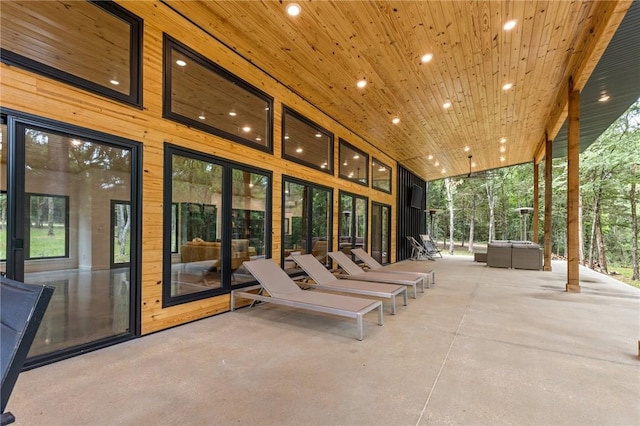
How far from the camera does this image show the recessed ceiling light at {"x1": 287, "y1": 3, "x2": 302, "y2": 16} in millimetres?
3555

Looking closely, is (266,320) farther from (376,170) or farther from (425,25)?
(376,170)

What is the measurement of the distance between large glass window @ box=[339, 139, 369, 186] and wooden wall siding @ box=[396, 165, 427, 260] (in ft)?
11.1

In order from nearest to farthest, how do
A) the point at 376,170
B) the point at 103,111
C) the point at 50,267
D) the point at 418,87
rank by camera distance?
the point at 103,111, the point at 418,87, the point at 50,267, the point at 376,170

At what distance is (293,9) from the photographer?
11.9 ft

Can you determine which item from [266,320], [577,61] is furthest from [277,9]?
[577,61]

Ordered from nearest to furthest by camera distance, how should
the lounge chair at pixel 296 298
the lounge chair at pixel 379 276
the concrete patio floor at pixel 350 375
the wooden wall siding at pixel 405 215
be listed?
the concrete patio floor at pixel 350 375 < the lounge chair at pixel 296 298 < the lounge chair at pixel 379 276 < the wooden wall siding at pixel 405 215

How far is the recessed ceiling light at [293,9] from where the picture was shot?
3.55 m

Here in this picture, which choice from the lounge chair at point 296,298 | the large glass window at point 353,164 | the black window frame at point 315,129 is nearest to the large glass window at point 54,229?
the lounge chair at point 296,298

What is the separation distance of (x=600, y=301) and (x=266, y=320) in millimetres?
5962

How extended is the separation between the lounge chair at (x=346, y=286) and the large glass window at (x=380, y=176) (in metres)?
5.02

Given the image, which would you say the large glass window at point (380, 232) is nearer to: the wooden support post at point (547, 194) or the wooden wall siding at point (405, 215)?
the wooden wall siding at point (405, 215)

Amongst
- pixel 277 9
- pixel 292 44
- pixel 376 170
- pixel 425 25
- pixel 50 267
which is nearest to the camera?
pixel 277 9

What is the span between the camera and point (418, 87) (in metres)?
5.79

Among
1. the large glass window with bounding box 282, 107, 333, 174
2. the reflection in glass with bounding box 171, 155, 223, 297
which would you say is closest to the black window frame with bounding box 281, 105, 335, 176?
the large glass window with bounding box 282, 107, 333, 174
